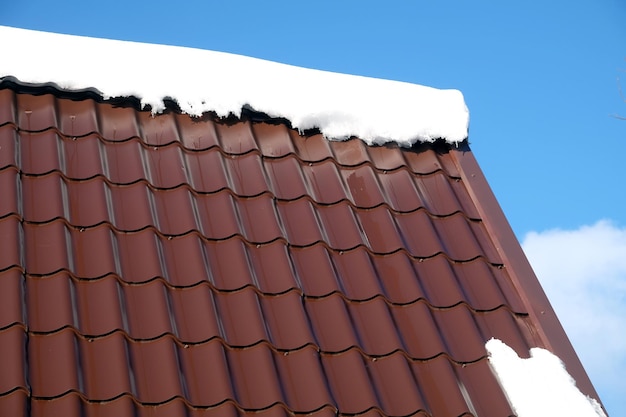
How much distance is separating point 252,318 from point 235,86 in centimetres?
154

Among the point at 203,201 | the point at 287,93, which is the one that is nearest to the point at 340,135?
the point at 287,93

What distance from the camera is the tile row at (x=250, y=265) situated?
2840 millimetres

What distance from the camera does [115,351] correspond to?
2537mm

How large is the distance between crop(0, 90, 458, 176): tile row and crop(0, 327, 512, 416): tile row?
1260 mm

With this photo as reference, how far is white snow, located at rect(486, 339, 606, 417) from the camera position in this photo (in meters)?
2.80

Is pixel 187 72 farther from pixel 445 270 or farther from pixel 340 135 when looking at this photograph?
pixel 445 270

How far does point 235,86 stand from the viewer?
3.99m

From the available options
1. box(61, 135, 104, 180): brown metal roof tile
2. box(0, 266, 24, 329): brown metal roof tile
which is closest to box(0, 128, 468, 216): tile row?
box(61, 135, 104, 180): brown metal roof tile

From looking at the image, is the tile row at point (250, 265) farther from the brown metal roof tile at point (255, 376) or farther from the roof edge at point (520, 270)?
the brown metal roof tile at point (255, 376)

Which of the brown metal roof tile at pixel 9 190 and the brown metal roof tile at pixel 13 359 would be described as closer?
the brown metal roof tile at pixel 13 359

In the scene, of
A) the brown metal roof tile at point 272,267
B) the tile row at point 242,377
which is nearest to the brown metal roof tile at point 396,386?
the tile row at point 242,377

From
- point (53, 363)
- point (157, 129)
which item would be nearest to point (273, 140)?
point (157, 129)

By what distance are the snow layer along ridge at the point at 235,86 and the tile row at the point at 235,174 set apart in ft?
1.03

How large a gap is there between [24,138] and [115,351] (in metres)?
1.30
